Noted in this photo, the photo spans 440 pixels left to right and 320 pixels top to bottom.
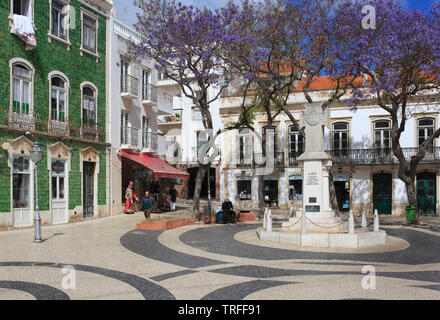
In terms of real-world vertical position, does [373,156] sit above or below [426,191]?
above

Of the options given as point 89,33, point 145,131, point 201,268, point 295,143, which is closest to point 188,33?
point 89,33

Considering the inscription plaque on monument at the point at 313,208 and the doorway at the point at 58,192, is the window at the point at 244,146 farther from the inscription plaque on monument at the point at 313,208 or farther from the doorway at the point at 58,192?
the inscription plaque on monument at the point at 313,208

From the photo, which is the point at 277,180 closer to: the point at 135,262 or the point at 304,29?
the point at 304,29

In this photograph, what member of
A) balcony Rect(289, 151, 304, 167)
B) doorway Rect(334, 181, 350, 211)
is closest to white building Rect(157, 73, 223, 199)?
balcony Rect(289, 151, 304, 167)

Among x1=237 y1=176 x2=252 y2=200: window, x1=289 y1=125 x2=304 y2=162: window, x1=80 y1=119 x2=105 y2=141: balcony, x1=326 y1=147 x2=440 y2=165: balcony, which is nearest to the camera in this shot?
x1=80 y1=119 x2=105 y2=141: balcony

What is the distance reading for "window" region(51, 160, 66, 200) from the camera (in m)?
18.8

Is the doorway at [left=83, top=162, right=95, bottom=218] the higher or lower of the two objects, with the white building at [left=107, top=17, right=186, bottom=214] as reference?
lower

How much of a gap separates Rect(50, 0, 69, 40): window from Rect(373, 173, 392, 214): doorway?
72.6ft

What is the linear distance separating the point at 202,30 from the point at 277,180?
16179 mm

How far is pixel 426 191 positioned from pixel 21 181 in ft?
81.1

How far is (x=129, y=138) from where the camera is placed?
24312 mm

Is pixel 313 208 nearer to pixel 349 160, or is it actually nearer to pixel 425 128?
pixel 349 160

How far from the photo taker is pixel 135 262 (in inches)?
401

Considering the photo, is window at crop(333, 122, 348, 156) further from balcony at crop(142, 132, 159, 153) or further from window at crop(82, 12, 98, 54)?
window at crop(82, 12, 98, 54)
